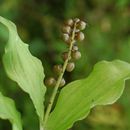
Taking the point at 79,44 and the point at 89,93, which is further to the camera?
the point at 79,44

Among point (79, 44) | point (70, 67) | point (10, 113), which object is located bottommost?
point (79, 44)

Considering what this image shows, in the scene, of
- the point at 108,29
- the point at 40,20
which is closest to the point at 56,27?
the point at 40,20

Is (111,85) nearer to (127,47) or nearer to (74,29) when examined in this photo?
(74,29)

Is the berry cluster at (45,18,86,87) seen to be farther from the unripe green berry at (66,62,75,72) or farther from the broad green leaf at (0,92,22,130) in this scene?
the broad green leaf at (0,92,22,130)

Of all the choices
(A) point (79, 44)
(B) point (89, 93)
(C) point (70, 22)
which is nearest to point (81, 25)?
(C) point (70, 22)

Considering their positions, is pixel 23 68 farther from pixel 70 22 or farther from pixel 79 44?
pixel 79 44

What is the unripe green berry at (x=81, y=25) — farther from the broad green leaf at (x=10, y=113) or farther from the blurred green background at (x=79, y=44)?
the blurred green background at (x=79, y=44)

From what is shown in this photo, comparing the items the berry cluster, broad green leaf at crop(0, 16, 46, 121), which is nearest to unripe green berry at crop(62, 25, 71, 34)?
the berry cluster
